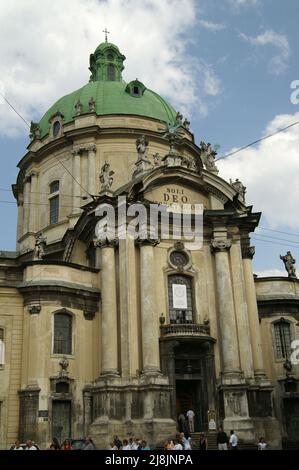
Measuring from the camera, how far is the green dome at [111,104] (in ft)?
139

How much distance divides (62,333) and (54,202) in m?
13.4

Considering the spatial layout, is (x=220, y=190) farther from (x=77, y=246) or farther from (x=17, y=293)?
(x=17, y=293)

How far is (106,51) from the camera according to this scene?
50.9 meters

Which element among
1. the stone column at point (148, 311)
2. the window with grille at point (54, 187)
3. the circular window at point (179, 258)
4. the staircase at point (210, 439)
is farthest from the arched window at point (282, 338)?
the window with grille at point (54, 187)

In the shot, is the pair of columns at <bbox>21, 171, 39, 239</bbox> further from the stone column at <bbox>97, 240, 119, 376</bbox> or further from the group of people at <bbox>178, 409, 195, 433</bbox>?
the group of people at <bbox>178, 409, 195, 433</bbox>

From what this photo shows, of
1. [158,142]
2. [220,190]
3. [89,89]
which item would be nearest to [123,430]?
[220,190]

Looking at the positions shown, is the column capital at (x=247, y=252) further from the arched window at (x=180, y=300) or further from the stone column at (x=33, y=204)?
the stone column at (x=33, y=204)

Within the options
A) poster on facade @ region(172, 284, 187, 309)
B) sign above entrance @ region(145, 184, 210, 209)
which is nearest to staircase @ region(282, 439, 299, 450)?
poster on facade @ region(172, 284, 187, 309)

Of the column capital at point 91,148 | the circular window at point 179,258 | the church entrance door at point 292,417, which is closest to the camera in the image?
the circular window at point 179,258

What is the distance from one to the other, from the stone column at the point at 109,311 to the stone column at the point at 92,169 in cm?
866

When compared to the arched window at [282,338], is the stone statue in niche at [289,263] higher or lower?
higher

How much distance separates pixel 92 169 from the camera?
3922cm

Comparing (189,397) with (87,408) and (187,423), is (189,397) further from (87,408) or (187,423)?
(87,408)

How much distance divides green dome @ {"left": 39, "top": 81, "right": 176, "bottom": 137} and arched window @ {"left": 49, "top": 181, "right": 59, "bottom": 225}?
4.78 metres
